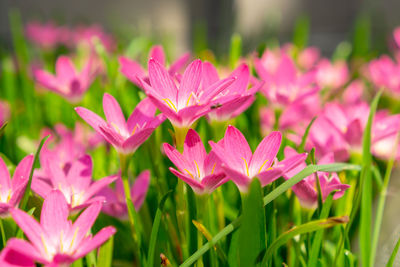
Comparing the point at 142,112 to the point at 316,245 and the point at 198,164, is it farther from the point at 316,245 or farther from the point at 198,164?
the point at 316,245

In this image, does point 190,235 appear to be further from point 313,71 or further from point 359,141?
point 313,71

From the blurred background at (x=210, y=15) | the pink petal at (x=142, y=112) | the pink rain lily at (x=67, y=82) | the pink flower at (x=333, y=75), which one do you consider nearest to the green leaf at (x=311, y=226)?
the pink petal at (x=142, y=112)

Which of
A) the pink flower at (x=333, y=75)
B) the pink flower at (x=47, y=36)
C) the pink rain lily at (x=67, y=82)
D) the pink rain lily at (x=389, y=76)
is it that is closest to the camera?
the pink rain lily at (x=67, y=82)

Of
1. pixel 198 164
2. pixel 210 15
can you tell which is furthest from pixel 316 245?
pixel 210 15

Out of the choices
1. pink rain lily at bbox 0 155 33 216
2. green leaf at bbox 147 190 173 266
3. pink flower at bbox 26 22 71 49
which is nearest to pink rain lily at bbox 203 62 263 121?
green leaf at bbox 147 190 173 266

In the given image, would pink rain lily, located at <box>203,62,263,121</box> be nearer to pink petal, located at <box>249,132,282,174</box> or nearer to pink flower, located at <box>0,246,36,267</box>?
pink petal, located at <box>249,132,282,174</box>

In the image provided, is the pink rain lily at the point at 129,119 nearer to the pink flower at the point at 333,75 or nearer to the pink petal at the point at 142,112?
the pink petal at the point at 142,112
